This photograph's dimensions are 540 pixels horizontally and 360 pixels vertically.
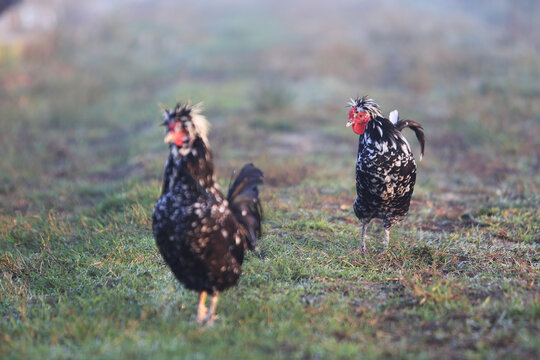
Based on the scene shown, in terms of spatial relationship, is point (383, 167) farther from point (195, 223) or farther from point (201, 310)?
point (201, 310)

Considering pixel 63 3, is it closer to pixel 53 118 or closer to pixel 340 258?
pixel 53 118

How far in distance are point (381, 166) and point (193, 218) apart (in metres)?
2.42

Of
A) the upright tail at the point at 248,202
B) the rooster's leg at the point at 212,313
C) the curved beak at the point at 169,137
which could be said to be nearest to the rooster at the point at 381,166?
the upright tail at the point at 248,202

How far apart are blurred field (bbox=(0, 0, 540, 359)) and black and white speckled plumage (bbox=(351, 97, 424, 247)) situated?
563mm

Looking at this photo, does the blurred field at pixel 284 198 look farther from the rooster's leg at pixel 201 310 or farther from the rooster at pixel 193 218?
the rooster at pixel 193 218

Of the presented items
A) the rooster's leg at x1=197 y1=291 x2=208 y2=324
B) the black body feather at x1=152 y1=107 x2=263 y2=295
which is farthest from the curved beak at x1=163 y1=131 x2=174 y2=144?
the rooster's leg at x1=197 y1=291 x2=208 y2=324

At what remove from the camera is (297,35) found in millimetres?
24188

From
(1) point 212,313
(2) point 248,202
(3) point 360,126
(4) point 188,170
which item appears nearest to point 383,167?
(3) point 360,126

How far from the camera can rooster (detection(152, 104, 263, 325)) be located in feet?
12.2

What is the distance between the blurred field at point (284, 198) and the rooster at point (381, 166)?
56 cm

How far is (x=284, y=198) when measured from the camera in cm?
741

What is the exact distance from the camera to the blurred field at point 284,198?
3795 millimetres

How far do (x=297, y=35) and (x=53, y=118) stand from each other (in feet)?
48.2

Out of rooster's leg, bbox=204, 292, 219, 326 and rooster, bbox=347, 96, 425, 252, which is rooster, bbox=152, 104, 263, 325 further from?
rooster, bbox=347, 96, 425, 252
